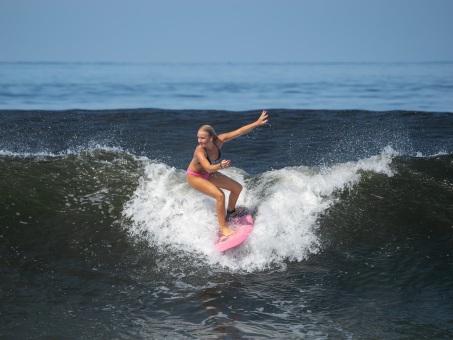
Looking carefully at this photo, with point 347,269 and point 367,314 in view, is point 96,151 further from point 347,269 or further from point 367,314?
point 367,314

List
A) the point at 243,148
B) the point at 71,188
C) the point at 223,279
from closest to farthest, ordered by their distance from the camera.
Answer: the point at 223,279, the point at 71,188, the point at 243,148

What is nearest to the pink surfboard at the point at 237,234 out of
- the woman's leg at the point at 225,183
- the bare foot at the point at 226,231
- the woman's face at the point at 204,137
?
the bare foot at the point at 226,231

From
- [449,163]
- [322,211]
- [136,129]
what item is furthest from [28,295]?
[136,129]

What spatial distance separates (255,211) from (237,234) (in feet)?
3.04

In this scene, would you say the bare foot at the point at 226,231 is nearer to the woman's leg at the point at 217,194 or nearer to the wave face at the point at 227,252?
the woman's leg at the point at 217,194

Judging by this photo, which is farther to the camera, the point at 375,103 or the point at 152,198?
the point at 375,103

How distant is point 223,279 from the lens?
716cm

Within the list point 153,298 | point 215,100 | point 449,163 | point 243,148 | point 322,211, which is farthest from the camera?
point 215,100

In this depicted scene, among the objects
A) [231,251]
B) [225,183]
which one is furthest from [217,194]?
[231,251]

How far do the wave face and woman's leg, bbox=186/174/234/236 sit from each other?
0.88 feet

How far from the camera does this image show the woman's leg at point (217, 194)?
7.84 metres

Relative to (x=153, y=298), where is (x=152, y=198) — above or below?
above

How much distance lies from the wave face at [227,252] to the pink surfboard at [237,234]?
0.15 metres

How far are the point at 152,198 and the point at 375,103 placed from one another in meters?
17.2
